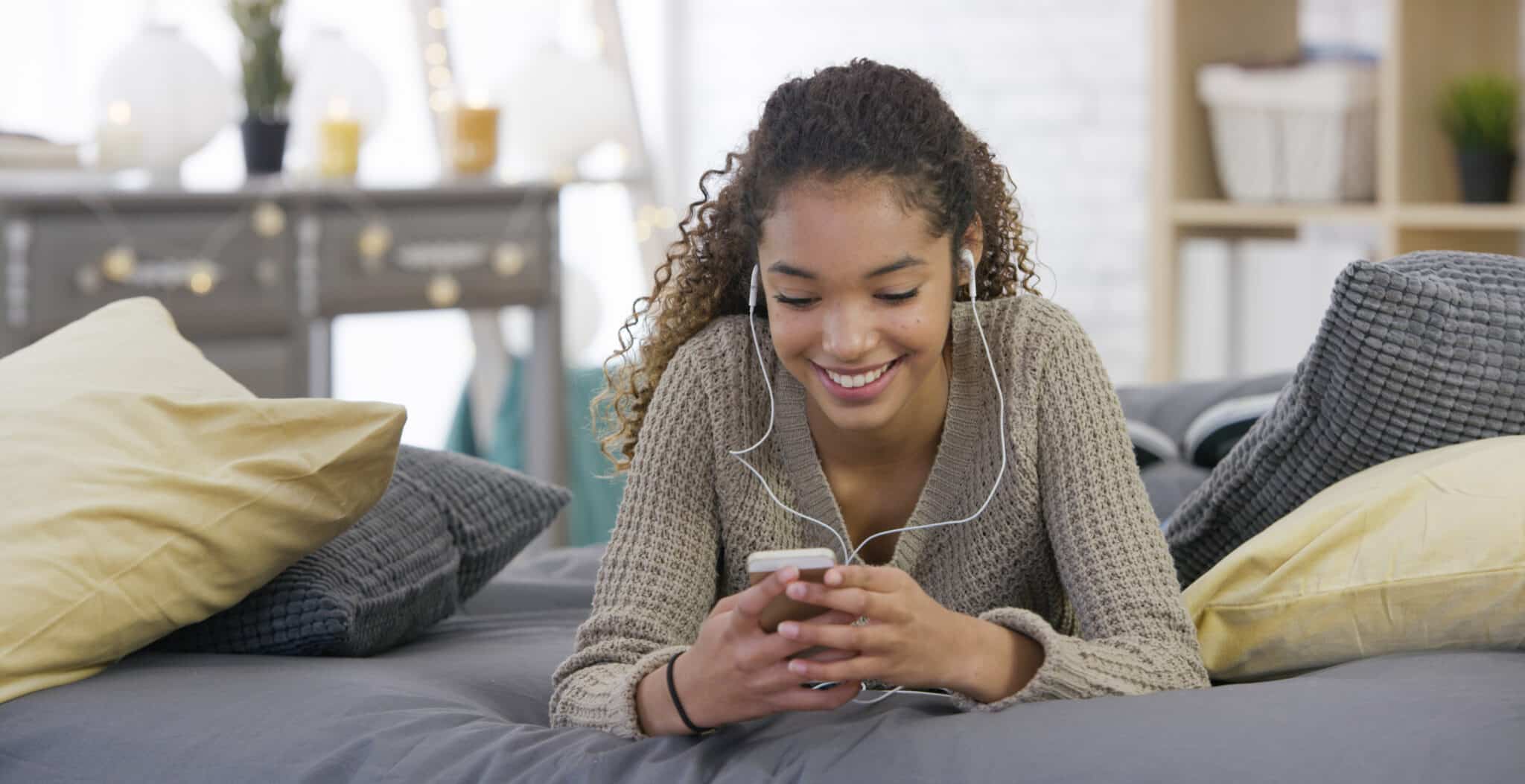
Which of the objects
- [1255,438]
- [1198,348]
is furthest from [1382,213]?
[1255,438]

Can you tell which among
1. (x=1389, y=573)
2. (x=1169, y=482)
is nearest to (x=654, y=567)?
(x=1389, y=573)

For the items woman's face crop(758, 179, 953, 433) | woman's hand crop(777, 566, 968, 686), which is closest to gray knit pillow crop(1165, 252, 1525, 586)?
woman's face crop(758, 179, 953, 433)

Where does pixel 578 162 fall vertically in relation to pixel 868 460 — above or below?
above

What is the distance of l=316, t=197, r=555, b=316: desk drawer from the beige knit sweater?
1.58 m

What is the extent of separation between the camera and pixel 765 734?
1082 millimetres

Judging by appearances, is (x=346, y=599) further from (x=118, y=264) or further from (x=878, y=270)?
(x=118, y=264)

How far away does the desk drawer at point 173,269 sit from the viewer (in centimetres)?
247

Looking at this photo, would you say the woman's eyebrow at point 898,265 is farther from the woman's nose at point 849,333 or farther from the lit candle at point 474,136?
the lit candle at point 474,136

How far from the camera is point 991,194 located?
1355 mm

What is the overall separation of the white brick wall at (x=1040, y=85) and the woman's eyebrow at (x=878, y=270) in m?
2.87

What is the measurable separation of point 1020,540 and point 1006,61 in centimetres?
301

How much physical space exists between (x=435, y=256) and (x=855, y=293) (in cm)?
188

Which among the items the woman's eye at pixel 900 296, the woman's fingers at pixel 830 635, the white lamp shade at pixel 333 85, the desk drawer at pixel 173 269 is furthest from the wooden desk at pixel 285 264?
the woman's fingers at pixel 830 635

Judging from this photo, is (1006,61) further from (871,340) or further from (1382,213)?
(871,340)
